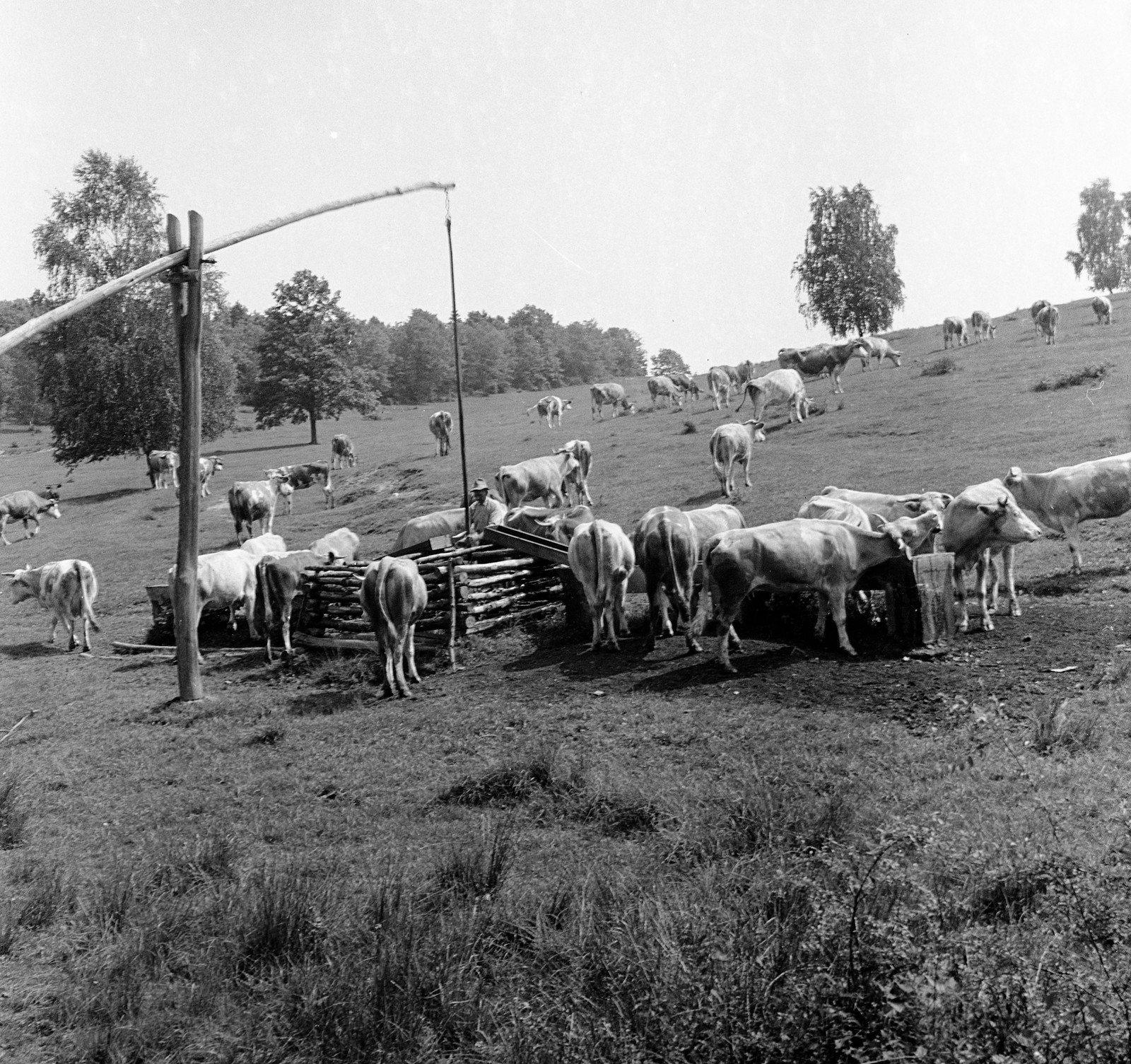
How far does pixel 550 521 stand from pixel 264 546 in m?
6.33

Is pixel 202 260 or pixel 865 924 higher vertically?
pixel 202 260

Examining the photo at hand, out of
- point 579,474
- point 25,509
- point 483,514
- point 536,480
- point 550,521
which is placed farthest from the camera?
point 25,509

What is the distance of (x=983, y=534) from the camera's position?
12633mm

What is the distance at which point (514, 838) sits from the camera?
7586 millimetres

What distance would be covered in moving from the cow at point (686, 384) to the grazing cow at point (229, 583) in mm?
29005

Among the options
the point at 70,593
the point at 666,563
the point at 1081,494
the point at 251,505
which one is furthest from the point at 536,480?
the point at 1081,494

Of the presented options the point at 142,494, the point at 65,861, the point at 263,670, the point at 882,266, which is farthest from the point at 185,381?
the point at 882,266

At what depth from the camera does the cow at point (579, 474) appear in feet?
83.7

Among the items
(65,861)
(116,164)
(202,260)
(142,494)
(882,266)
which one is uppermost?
(116,164)

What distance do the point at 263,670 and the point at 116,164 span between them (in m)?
25.8

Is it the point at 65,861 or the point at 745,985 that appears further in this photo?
the point at 65,861

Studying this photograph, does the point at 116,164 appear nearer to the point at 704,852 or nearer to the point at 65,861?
the point at 65,861

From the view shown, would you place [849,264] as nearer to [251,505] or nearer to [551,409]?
[551,409]

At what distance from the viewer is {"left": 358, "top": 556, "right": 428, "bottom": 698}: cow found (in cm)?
1322
